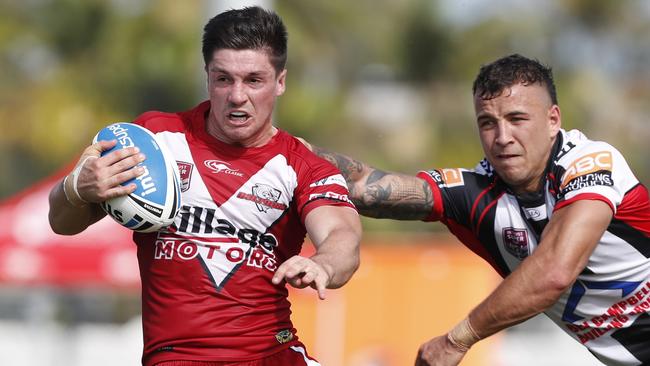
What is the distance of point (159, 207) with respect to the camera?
5.32m

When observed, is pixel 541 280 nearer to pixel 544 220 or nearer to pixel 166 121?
pixel 544 220

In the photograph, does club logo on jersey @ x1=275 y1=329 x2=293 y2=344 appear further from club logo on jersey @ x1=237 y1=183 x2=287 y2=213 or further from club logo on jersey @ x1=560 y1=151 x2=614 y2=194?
club logo on jersey @ x1=560 y1=151 x2=614 y2=194

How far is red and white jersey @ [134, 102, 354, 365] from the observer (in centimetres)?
550

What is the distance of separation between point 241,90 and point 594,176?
2003mm

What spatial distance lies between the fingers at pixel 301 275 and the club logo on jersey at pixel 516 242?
6.53 feet

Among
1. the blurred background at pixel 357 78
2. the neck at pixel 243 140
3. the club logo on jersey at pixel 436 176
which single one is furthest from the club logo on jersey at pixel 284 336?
the blurred background at pixel 357 78

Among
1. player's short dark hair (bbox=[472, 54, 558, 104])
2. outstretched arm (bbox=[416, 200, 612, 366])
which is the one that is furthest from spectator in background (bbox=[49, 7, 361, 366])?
player's short dark hair (bbox=[472, 54, 558, 104])

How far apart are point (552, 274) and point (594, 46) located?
2604cm

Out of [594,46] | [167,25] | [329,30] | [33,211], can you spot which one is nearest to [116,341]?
[33,211]

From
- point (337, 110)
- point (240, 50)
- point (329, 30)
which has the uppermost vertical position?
point (329, 30)

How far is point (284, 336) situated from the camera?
570 cm

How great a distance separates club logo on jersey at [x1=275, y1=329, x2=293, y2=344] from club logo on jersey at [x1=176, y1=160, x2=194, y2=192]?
0.88 metres

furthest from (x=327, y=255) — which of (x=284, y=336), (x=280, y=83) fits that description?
(x=280, y=83)

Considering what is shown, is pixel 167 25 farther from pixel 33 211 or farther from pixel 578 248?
pixel 578 248
